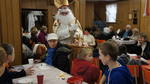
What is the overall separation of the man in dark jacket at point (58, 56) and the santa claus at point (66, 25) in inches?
24.4

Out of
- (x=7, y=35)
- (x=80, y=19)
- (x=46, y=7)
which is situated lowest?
(x=7, y=35)

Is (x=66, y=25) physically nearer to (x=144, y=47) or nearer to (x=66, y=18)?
(x=66, y=18)

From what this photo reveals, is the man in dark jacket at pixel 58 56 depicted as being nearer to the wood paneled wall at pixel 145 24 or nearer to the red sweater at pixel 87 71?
the red sweater at pixel 87 71

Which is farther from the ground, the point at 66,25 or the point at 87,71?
the point at 66,25

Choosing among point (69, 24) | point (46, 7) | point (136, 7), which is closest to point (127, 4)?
point (136, 7)

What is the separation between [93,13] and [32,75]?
8.29m

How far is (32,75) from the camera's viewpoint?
221cm

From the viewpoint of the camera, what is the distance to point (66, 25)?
3451 millimetres

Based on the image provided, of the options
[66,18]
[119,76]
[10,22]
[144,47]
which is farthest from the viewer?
[144,47]

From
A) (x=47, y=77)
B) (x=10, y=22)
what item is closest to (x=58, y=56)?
(x=47, y=77)

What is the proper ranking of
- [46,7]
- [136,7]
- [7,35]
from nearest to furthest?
[7,35], [46,7], [136,7]

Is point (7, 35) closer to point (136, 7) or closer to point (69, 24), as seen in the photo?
point (69, 24)

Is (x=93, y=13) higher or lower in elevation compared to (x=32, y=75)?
higher

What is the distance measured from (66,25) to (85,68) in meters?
1.52
